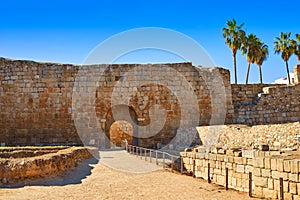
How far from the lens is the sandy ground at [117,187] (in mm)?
7609

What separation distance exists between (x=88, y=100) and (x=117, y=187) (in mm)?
10584

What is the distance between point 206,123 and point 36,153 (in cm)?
1043

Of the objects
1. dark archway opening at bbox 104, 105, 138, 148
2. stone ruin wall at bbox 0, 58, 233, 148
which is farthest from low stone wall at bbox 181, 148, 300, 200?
dark archway opening at bbox 104, 105, 138, 148

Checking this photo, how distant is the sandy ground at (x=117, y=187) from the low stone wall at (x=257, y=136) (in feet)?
10.8

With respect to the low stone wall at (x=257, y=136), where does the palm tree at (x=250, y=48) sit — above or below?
above

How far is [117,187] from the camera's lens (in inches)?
339

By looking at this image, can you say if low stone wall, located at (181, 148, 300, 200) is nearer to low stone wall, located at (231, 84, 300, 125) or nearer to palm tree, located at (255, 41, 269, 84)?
low stone wall, located at (231, 84, 300, 125)

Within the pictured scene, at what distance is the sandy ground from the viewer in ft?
25.0

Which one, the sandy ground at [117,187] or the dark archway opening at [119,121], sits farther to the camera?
the dark archway opening at [119,121]

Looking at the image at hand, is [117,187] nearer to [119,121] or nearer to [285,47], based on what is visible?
[119,121]

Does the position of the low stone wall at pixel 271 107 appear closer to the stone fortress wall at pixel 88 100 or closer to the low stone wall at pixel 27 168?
the stone fortress wall at pixel 88 100

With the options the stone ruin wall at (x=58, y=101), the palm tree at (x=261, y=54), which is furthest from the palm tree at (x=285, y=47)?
the stone ruin wall at (x=58, y=101)

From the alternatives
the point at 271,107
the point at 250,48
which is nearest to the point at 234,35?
the point at 250,48

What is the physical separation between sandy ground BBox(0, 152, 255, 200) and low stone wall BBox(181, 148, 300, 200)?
391mm
